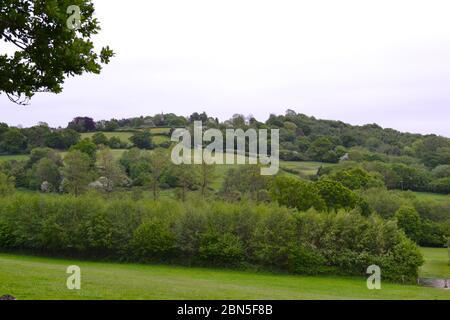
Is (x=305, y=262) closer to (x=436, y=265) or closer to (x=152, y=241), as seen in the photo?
(x=152, y=241)

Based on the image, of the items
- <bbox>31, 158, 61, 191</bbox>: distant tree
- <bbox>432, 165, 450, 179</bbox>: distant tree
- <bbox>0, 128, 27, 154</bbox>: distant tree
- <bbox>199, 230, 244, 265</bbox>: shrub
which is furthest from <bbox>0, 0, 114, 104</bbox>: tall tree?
<bbox>0, 128, 27, 154</bbox>: distant tree

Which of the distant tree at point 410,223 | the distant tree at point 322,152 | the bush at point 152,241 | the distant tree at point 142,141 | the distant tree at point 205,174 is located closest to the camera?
the bush at point 152,241

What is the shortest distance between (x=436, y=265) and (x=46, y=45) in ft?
206

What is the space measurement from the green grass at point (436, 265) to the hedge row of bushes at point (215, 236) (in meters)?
5.39

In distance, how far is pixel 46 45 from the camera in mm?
13969

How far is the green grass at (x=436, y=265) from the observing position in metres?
58.7

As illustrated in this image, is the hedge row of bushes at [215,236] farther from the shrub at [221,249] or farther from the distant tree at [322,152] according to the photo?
the distant tree at [322,152]

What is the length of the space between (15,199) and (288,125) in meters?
115

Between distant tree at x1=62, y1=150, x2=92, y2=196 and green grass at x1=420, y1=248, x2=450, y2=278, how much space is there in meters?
58.0

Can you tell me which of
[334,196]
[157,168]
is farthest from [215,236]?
[157,168]

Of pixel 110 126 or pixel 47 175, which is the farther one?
pixel 110 126

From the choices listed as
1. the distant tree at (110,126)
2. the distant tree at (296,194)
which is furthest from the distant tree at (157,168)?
the distant tree at (110,126)
